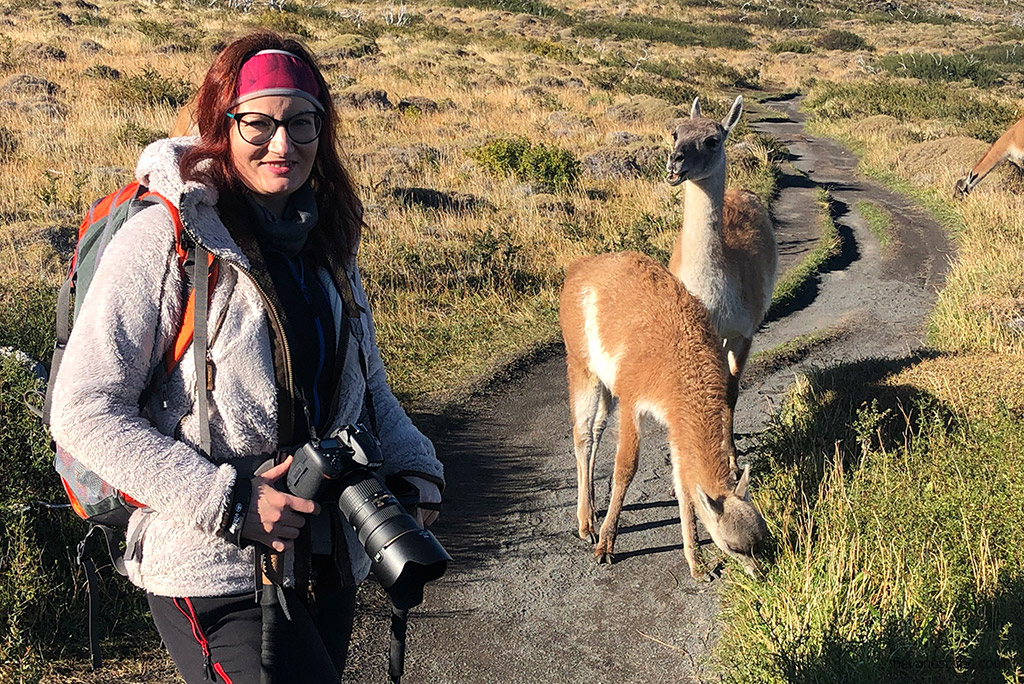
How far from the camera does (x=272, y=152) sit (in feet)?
6.76

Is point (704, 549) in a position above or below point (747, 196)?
below

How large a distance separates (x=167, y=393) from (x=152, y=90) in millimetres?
17514

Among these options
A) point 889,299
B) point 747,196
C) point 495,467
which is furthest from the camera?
point 889,299

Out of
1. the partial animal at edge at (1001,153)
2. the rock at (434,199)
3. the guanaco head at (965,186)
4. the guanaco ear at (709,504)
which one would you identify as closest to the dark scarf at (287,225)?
the guanaco ear at (709,504)

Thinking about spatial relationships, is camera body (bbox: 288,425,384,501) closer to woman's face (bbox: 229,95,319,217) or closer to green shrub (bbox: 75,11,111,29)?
woman's face (bbox: 229,95,319,217)

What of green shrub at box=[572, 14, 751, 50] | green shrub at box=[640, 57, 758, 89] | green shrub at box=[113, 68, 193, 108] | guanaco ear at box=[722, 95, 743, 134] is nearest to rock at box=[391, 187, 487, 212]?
guanaco ear at box=[722, 95, 743, 134]

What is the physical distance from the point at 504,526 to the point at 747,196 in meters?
4.07

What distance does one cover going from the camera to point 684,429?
457 centimetres

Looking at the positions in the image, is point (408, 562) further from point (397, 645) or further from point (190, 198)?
point (190, 198)

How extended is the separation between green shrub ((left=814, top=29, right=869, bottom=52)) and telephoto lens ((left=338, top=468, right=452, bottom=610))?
185 feet

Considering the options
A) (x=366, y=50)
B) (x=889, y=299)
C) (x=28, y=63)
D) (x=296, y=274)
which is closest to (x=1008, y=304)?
(x=889, y=299)

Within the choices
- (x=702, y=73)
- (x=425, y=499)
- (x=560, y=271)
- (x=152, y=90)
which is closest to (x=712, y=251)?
(x=560, y=271)

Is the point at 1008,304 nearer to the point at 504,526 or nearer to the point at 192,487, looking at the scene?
the point at 504,526

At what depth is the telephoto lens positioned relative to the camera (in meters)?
1.93
